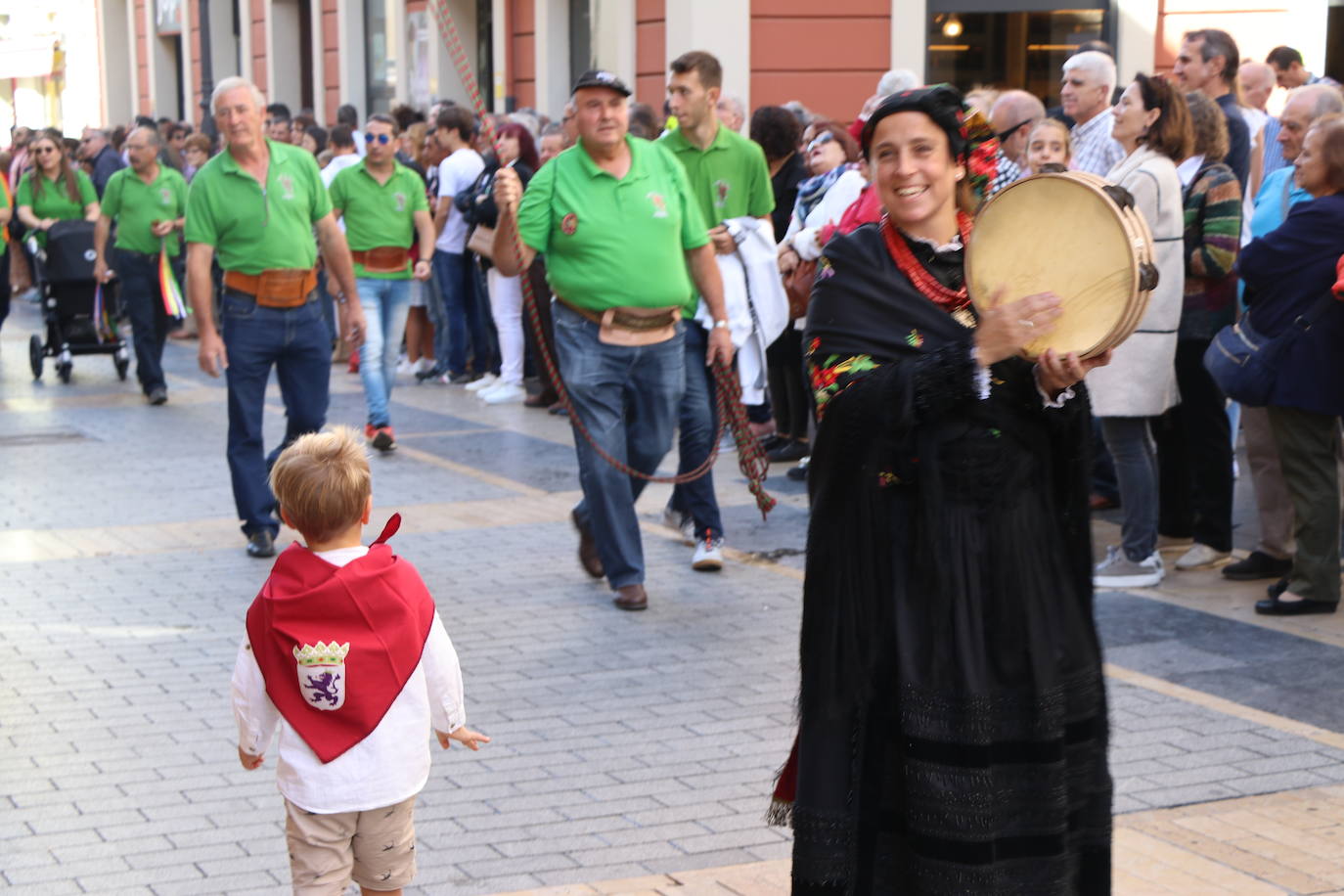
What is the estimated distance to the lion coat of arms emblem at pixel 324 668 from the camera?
3.65m

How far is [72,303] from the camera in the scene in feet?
50.1

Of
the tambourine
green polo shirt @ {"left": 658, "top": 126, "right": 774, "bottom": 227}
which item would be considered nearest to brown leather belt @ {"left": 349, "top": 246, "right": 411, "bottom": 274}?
green polo shirt @ {"left": 658, "top": 126, "right": 774, "bottom": 227}

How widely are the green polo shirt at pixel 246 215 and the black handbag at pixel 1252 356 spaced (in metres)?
4.13

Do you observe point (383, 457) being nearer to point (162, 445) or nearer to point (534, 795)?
point (162, 445)

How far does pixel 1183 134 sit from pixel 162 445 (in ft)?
22.9

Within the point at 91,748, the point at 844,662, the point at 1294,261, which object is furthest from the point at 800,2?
the point at 844,662

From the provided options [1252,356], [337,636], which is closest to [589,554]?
[1252,356]

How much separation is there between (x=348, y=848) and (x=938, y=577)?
1.34 m

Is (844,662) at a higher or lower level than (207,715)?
higher

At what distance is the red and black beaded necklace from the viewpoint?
3.60m

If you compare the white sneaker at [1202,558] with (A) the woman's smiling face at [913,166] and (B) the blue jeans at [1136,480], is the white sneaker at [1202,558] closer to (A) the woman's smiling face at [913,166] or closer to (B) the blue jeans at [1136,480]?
(B) the blue jeans at [1136,480]

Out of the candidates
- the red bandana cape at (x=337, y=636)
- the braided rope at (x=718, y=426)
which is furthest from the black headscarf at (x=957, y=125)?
the braided rope at (x=718, y=426)

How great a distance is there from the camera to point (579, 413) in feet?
24.2

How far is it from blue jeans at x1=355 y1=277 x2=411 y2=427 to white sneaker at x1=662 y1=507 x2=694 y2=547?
10.5 ft
